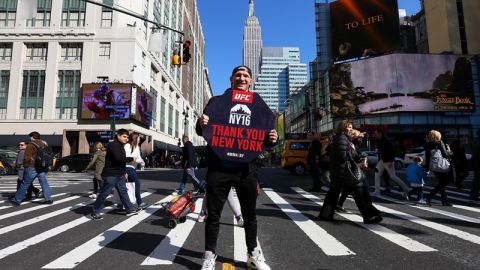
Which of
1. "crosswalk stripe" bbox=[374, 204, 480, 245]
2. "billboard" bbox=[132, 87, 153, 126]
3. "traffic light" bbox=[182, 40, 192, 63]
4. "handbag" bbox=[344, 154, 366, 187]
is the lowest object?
"crosswalk stripe" bbox=[374, 204, 480, 245]

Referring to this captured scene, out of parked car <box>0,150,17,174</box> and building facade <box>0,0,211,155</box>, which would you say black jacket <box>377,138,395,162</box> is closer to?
parked car <box>0,150,17,174</box>

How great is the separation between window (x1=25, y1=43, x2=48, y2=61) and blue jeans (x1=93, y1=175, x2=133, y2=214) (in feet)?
126

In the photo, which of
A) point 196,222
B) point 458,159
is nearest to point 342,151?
point 196,222

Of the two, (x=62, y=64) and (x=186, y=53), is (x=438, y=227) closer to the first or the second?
(x=186, y=53)

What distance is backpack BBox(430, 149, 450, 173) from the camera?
714 cm

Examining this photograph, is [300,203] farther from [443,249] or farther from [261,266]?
[261,266]

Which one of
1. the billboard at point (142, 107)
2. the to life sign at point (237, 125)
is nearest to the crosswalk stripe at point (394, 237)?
the to life sign at point (237, 125)

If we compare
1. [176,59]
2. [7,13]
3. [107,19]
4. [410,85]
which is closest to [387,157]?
[176,59]

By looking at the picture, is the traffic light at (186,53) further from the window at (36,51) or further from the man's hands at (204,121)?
the window at (36,51)

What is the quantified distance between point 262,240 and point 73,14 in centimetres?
4204

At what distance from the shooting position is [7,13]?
37.2m

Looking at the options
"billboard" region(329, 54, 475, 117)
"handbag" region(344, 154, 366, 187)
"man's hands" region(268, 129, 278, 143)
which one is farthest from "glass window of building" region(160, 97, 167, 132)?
"man's hands" region(268, 129, 278, 143)

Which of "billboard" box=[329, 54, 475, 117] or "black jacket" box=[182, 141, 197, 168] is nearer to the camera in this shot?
"black jacket" box=[182, 141, 197, 168]

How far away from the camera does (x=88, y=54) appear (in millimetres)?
36344
